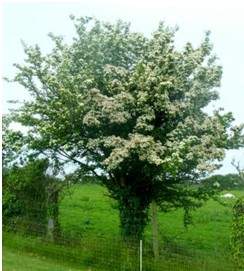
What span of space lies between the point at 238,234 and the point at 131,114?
604 centimetres

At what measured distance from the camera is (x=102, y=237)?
72.1ft

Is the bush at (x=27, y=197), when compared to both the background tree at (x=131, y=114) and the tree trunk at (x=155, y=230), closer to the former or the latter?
the background tree at (x=131, y=114)

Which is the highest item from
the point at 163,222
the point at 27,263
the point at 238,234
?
the point at 238,234

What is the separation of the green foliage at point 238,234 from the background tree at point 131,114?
291 centimetres

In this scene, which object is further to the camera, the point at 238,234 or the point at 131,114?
the point at 131,114

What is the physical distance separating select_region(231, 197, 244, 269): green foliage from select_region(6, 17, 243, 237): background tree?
115 inches

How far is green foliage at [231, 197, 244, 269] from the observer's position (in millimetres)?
20062

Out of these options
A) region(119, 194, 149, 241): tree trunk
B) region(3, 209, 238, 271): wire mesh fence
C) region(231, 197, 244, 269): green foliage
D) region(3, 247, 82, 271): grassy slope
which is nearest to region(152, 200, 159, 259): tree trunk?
region(3, 209, 238, 271): wire mesh fence

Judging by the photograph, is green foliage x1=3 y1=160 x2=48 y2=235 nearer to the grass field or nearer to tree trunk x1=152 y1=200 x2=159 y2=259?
the grass field

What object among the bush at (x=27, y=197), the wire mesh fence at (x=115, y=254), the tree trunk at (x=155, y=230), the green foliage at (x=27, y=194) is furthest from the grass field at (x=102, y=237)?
the green foliage at (x=27, y=194)

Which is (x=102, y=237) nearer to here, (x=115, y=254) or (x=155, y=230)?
A: (x=115, y=254)

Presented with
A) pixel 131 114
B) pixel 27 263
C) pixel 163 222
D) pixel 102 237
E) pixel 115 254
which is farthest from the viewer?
pixel 163 222

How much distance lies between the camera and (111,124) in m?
24.2

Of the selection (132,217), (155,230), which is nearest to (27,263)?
(132,217)
